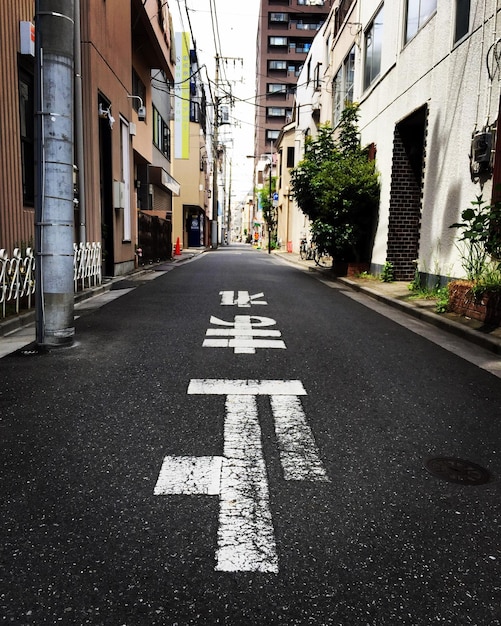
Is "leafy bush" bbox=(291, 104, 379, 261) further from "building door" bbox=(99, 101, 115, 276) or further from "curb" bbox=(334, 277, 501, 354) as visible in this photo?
"building door" bbox=(99, 101, 115, 276)

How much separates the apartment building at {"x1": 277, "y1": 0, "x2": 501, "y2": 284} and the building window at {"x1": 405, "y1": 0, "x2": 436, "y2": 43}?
23 millimetres

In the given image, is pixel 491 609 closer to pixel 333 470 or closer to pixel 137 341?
pixel 333 470


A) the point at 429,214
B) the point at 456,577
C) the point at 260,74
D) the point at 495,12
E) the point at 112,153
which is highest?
the point at 260,74

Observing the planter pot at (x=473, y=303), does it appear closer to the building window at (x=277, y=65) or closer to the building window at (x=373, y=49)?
the building window at (x=373, y=49)

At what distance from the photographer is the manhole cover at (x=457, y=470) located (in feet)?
8.70

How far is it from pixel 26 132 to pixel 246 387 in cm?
704

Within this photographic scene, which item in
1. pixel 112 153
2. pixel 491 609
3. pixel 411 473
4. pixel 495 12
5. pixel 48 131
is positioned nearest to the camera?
pixel 491 609

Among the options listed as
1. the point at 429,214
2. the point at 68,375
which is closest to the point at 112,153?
the point at 429,214

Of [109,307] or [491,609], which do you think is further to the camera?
[109,307]

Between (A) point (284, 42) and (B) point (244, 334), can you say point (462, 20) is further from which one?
(A) point (284, 42)

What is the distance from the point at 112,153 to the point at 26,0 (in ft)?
16.0

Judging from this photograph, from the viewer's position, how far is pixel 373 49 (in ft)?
49.6

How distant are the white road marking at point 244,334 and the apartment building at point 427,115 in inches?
138

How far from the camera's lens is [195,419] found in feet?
11.1
